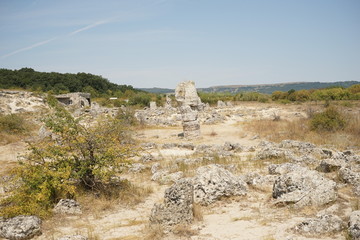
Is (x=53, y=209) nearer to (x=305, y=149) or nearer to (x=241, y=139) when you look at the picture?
(x=305, y=149)

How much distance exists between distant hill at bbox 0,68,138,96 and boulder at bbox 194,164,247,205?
4468 centimetres

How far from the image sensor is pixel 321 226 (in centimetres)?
429

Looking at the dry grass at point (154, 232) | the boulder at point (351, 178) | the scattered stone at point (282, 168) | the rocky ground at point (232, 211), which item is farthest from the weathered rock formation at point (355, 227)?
the scattered stone at point (282, 168)

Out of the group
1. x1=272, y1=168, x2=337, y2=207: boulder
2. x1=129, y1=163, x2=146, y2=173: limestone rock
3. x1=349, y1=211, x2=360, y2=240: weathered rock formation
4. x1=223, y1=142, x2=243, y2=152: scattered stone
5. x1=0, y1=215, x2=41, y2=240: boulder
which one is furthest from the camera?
x1=223, y1=142, x2=243, y2=152: scattered stone

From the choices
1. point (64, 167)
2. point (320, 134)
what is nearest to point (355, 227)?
point (64, 167)

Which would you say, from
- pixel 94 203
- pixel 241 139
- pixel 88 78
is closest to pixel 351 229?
pixel 94 203

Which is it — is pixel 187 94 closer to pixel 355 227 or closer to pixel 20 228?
pixel 20 228

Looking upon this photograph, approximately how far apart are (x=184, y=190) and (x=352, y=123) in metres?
13.6

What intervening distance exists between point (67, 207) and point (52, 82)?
2022 inches

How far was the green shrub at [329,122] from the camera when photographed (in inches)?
590

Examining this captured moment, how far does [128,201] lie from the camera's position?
6781 millimetres

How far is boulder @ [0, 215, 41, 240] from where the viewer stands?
194 inches

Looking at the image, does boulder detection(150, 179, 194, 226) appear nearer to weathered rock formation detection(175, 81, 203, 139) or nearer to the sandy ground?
the sandy ground

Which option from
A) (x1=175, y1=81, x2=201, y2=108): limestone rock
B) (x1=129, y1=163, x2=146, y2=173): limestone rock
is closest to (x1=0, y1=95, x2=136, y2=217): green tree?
(x1=129, y1=163, x2=146, y2=173): limestone rock
